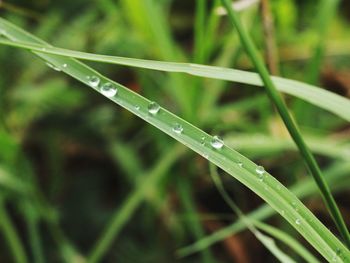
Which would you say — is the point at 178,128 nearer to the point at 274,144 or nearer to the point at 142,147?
the point at 274,144

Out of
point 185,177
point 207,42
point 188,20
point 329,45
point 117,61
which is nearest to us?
point 117,61

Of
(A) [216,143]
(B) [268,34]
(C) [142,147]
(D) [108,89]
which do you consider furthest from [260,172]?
(C) [142,147]

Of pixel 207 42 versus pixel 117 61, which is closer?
pixel 117 61

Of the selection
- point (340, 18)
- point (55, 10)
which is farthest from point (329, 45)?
point (55, 10)

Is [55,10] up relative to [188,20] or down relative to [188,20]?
down

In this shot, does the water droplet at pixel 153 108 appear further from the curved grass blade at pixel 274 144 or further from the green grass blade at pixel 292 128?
the curved grass blade at pixel 274 144

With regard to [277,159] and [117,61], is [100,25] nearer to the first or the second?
[277,159]
